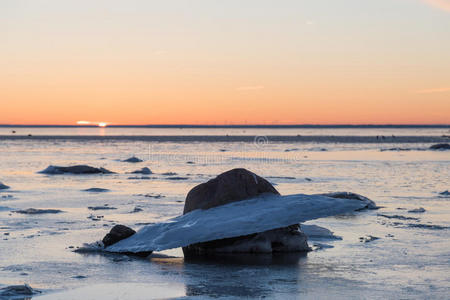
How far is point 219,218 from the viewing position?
10.1 metres

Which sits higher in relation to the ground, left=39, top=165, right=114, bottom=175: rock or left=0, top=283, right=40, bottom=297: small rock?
left=39, top=165, right=114, bottom=175: rock

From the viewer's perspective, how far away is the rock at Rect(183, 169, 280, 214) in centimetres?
1098

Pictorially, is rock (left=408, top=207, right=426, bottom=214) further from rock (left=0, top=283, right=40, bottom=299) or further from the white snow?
rock (left=0, top=283, right=40, bottom=299)

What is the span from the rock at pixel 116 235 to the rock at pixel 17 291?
Answer: 2949mm

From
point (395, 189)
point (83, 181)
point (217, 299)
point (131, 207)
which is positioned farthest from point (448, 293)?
point (83, 181)

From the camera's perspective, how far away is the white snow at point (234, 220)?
949cm

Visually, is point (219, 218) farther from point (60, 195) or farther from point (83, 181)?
point (83, 181)

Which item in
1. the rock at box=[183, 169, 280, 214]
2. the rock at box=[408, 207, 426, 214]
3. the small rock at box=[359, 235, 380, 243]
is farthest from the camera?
the rock at box=[408, 207, 426, 214]

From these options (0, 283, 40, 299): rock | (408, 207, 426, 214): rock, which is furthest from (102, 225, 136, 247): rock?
(408, 207, 426, 214): rock

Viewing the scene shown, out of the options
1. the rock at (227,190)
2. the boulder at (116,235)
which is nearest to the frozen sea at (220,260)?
the boulder at (116,235)

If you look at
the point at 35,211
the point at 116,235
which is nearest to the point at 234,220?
the point at 116,235

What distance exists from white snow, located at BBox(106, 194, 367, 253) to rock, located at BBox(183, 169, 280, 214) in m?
0.22

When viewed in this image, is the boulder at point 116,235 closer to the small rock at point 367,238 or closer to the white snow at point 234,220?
the white snow at point 234,220

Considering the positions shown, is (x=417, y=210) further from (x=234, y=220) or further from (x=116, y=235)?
(x=116, y=235)
